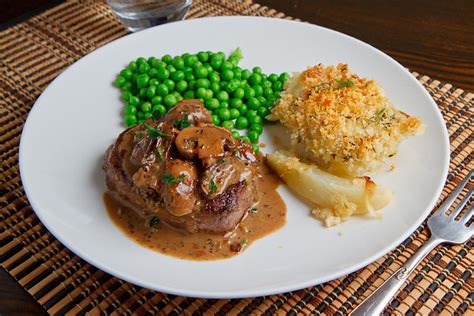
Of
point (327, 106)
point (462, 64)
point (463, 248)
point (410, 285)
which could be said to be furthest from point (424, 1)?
point (410, 285)

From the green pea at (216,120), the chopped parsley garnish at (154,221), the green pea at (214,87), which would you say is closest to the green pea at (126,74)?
the green pea at (214,87)

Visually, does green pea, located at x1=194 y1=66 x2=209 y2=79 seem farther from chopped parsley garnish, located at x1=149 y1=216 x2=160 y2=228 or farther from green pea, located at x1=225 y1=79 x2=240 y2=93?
chopped parsley garnish, located at x1=149 y1=216 x2=160 y2=228

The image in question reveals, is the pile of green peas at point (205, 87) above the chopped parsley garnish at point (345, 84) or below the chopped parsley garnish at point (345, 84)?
below

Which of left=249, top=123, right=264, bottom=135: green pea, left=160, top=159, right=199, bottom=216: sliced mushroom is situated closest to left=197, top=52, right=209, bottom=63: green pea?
left=249, top=123, right=264, bottom=135: green pea

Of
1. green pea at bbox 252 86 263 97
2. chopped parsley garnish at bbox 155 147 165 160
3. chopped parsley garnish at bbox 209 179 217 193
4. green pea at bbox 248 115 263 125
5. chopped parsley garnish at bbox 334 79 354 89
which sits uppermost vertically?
chopped parsley garnish at bbox 334 79 354 89

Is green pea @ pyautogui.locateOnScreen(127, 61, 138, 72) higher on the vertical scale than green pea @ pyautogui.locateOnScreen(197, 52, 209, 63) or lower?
lower

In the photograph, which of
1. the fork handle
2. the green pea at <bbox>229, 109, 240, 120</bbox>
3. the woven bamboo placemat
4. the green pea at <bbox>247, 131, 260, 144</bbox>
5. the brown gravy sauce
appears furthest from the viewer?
the green pea at <bbox>229, 109, 240, 120</bbox>

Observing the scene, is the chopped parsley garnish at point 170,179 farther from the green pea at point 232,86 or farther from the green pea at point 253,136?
the green pea at point 232,86

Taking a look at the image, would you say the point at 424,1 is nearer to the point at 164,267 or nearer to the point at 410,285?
the point at 410,285
